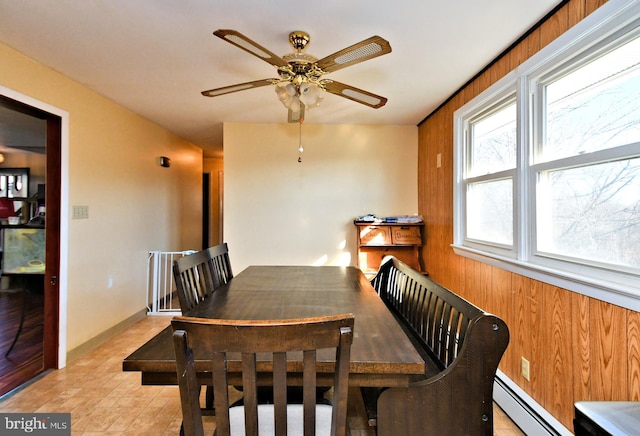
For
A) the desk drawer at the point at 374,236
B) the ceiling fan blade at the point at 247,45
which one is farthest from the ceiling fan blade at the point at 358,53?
the desk drawer at the point at 374,236

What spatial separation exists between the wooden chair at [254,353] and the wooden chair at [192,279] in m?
0.82

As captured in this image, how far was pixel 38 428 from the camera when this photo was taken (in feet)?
5.93

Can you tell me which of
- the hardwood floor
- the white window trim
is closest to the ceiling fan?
the white window trim

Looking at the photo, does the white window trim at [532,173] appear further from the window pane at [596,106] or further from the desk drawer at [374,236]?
the desk drawer at [374,236]

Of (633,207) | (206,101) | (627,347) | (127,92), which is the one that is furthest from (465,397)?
(127,92)

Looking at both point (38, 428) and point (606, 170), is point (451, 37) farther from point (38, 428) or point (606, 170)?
point (38, 428)

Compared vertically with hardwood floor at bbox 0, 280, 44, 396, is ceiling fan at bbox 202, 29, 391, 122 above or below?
above

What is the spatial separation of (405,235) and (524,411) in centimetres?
206

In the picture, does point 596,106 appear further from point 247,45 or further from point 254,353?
point 254,353

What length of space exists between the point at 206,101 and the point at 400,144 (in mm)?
2395

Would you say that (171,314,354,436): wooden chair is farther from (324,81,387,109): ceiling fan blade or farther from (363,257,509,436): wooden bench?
(324,81,387,109): ceiling fan blade

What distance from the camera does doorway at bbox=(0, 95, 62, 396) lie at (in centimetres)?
248

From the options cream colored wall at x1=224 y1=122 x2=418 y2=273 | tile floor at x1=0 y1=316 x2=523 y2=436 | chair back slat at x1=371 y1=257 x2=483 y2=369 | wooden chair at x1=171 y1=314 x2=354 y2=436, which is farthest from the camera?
cream colored wall at x1=224 y1=122 x2=418 y2=273

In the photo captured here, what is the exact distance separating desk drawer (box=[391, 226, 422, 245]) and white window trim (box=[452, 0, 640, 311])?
76 cm
